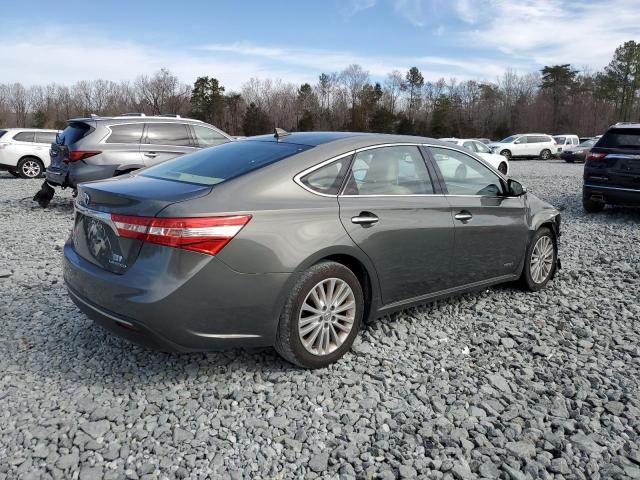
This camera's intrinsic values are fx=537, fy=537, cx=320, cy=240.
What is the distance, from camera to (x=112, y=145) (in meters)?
9.47

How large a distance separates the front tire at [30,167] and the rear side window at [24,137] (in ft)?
1.89

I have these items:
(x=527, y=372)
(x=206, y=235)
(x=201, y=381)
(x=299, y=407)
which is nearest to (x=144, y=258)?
(x=206, y=235)

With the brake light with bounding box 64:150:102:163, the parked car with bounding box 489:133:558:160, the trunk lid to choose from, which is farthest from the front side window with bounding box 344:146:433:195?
the parked car with bounding box 489:133:558:160

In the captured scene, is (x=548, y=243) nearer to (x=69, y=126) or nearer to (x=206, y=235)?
(x=206, y=235)

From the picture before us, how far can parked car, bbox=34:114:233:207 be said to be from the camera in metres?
→ 9.21

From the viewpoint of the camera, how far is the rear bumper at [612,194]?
9.41 meters

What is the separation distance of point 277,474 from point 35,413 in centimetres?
147

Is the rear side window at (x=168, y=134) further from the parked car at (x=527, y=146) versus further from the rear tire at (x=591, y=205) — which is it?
the parked car at (x=527, y=146)

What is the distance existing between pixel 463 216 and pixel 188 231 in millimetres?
2344

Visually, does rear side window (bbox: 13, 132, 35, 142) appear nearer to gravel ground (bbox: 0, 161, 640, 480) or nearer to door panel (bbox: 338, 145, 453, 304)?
gravel ground (bbox: 0, 161, 640, 480)

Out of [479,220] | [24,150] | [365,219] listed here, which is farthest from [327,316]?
[24,150]

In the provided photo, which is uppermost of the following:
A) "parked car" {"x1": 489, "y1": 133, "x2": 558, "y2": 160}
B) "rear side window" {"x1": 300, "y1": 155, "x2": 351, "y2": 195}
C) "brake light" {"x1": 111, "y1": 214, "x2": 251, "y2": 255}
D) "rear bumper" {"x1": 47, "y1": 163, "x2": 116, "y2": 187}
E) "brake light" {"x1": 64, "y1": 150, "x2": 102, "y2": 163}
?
"parked car" {"x1": 489, "y1": 133, "x2": 558, "y2": 160}

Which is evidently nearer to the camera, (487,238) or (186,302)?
(186,302)

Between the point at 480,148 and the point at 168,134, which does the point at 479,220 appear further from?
the point at 480,148
